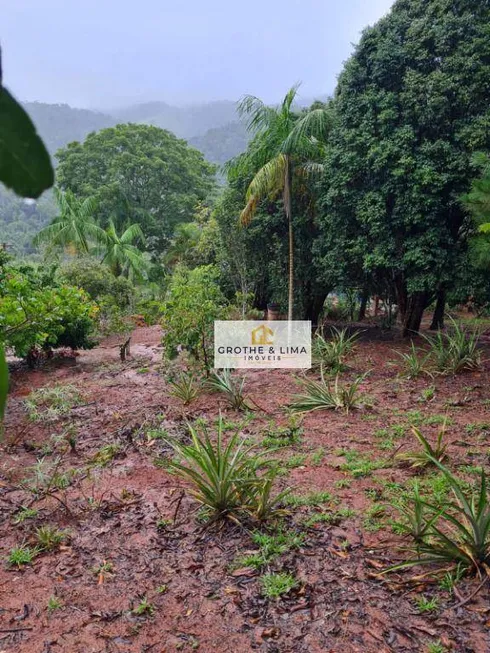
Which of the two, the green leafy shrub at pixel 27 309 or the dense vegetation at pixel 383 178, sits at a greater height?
Result: the dense vegetation at pixel 383 178

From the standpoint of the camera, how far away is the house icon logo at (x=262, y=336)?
6492 millimetres

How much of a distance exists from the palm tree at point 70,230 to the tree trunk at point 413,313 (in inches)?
350

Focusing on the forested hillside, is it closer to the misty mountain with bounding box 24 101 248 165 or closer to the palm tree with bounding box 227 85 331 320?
the misty mountain with bounding box 24 101 248 165

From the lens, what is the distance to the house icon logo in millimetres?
6492

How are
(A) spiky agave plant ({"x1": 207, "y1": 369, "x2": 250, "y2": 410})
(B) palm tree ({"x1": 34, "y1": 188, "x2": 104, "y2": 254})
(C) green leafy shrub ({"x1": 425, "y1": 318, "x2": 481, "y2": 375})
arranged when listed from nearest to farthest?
(A) spiky agave plant ({"x1": 207, "y1": 369, "x2": 250, "y2": 410}), (C) green leafy shrub ({"x1": 425, "y1": 318, "x2": 481, "y2": 375}), (B) palm tree ({"x1": 34, "y1": 188, "x2": 104, "y2": 254})

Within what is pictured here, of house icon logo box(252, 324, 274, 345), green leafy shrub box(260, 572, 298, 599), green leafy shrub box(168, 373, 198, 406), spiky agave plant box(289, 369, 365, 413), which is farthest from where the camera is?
house icon logo box(252, 324, 274, 345)

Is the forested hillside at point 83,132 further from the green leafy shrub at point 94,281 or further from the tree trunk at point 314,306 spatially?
the tree trunk at point 314,306

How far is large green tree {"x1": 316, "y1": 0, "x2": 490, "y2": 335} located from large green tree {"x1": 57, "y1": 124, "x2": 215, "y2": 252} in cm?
1076

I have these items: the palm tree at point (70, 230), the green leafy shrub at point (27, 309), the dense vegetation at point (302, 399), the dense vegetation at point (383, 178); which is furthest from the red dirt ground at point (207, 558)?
the palm tree at point (70, 230)

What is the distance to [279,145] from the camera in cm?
674

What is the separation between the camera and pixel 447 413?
4199mm

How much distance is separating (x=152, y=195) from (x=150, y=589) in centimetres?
1734

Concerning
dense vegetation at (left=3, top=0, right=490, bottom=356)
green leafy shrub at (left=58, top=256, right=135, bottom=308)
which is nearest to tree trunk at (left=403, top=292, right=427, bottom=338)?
dense vegetation at (left=3, top=0, right=490, bottom=356)

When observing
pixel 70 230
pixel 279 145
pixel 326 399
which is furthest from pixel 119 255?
pixel 326 399
